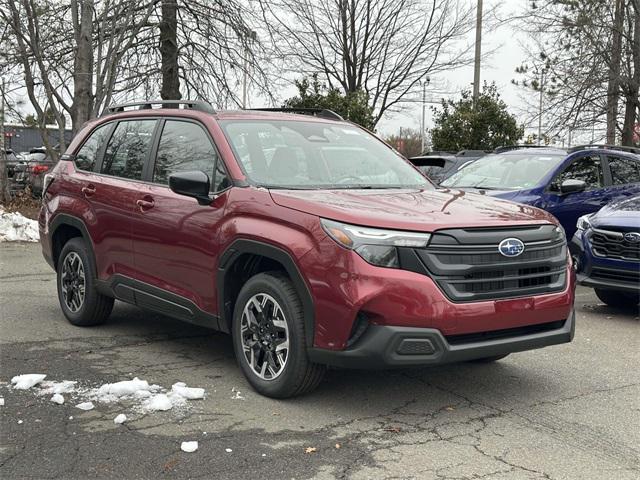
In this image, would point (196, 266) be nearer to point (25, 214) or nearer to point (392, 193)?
point (392, 193)

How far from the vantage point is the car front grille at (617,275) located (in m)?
6.85

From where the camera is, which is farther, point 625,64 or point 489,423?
point 625,64

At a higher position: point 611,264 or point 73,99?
point 73,99

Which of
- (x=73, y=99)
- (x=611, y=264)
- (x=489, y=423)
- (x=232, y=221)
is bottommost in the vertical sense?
(x=489, y=423)

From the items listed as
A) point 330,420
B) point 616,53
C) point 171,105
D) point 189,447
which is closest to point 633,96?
point 616,53

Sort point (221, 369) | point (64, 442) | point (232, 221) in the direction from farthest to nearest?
point (221, 369) → point (232, 221) → point (64, 442)

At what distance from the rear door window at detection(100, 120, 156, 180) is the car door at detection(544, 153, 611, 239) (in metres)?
5.05

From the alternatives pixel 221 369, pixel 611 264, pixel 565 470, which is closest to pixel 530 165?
pixel 611 264

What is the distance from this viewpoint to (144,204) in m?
5.24

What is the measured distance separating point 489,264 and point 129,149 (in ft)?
10.4

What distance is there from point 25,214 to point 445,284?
12148mm

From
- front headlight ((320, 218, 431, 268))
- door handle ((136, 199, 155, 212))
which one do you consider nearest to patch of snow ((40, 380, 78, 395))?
door handle ((136, 199, 155, 212))

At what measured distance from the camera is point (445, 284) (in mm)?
3896

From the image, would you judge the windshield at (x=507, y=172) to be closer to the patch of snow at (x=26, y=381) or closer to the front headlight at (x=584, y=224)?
the front headlight at (x=584, y=224)
